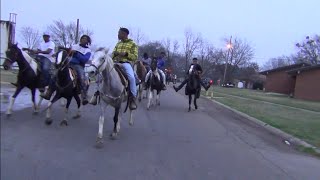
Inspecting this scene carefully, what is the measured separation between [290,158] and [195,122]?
541 centimetres

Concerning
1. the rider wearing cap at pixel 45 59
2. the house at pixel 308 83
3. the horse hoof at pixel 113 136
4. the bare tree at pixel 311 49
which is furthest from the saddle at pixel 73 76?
the bare tree at pixel 311 49

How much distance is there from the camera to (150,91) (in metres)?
19.1

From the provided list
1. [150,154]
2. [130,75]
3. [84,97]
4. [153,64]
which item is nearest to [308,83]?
[153,64]

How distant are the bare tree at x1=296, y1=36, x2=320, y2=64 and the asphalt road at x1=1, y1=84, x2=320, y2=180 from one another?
84.3 metres

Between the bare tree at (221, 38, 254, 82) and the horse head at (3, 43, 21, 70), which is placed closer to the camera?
the horse head at (3, 43, 21, 70)

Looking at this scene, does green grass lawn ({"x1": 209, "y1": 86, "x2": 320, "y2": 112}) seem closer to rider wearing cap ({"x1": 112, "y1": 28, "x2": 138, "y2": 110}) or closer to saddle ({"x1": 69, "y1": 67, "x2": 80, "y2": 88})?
rider wearing cap ({"x1": 112, "y1": 28, "x2": 138, "y2": 110})

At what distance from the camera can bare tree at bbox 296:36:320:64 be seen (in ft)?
301

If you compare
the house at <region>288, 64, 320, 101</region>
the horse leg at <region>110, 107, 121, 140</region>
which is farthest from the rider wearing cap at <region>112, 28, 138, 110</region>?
the house at <region>288, 64, 320, 101</region>

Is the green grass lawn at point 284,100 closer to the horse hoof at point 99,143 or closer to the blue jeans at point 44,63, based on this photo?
the horse hoof at point 99,143

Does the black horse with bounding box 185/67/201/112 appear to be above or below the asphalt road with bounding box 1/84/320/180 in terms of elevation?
above

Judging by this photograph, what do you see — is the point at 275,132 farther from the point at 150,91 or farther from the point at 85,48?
the point at 85,48

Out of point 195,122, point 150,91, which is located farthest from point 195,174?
point 150,91

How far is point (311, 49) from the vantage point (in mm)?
93000

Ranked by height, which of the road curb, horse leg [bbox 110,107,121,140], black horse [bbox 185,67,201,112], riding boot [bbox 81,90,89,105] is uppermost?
black horse [bbox 185,67,201,112]
